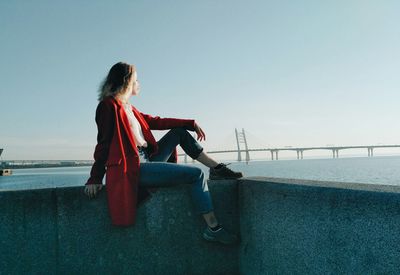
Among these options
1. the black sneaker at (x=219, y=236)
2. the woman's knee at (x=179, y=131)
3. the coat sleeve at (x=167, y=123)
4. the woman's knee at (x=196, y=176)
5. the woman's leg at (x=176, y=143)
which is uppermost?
the coat sleeve at (x=167, y=123)

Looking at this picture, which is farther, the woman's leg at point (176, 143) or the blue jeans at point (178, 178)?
the woman's leg at point (176, 143)

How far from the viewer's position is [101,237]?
78.7 inches

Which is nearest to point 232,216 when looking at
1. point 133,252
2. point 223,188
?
point 223,188

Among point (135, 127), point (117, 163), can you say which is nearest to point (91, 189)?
point (117, 163)

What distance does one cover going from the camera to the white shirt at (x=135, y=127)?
218 cm

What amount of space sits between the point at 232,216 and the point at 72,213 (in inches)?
40.0

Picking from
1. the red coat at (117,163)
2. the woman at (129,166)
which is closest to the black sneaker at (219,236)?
the woman at (129,166)

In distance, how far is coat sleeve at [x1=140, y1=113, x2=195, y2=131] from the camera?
8.09 ft

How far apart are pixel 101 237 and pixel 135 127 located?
2.38 ft

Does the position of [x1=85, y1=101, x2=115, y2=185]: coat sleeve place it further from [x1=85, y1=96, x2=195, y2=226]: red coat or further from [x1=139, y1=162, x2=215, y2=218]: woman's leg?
[x1=139, y1=162, x2=215, y2=218]: woman's leg

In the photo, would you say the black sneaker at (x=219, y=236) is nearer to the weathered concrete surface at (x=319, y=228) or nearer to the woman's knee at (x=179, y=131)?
the weathered concrete surface at (x=319, y=228)

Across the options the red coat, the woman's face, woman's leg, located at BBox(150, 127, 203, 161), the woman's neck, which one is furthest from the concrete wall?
the woman's face

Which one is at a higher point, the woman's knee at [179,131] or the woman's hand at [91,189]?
the woman's knee at [179,131]

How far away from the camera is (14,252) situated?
1.87 m
